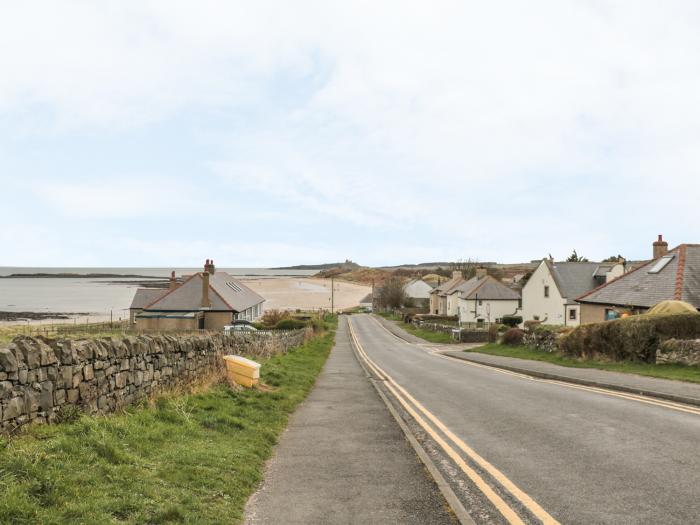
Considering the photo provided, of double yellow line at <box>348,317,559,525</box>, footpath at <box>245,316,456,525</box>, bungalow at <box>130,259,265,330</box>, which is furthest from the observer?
bungalow at <box>130,259,265,330</box>

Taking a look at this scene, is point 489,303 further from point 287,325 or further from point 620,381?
point 620,381

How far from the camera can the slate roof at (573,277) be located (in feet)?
156

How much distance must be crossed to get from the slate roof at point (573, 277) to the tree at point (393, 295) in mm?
59828

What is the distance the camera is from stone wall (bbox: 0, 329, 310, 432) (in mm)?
6883

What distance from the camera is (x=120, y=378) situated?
9750 mm

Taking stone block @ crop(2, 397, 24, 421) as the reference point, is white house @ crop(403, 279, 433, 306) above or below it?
Result: above

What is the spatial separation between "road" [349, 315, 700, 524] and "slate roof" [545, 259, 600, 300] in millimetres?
35548

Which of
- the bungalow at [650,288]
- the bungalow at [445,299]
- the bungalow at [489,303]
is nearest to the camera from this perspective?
the bungalow at [650,288]

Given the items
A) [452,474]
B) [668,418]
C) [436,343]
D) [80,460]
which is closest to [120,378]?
[80,460]

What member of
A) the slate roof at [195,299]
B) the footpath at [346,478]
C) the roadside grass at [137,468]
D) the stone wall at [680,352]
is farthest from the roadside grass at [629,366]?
the slate roof at [195,299]

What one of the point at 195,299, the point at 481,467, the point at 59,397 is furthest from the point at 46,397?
the point at 195,299

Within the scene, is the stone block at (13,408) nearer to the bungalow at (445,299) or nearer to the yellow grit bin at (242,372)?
the yellow grit bin at (242,372)

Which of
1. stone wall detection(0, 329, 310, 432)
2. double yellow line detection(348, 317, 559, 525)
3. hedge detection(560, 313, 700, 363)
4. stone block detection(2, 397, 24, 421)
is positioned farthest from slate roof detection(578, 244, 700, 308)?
stone block detection(2, 397, 24, 421)

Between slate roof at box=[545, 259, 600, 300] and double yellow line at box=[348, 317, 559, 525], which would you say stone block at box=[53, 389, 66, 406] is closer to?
double yellow line at box=[348, 317, 559, 525]
